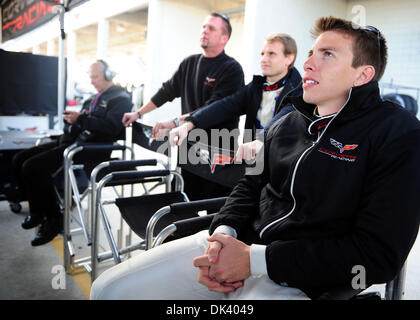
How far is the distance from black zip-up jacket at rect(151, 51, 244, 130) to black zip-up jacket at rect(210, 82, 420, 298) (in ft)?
4.13

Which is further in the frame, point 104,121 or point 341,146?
Result: point 104,121

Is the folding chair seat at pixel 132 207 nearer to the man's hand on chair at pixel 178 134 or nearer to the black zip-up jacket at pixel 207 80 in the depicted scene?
the man's hand on chair at pixel 178 134

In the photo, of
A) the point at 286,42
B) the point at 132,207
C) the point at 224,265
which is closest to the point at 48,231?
the point at 132,207

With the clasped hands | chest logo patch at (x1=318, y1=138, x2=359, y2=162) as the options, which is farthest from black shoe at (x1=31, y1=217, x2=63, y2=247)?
chest logo patch at (x1=318, y1=138, x2=359, y2=162)

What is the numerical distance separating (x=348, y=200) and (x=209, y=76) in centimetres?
170

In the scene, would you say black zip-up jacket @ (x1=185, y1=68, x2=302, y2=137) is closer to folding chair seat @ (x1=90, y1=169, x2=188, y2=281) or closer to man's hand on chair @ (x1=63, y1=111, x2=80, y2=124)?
folding chair seat @ (x1=90, y1=169, x2=188, y2=281)

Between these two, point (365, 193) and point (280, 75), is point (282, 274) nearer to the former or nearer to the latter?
point (365, 193)

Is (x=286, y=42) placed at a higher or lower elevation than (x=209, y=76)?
higher

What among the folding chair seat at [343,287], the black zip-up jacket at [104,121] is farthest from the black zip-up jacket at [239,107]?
the black zip-up jacket at [104,121]

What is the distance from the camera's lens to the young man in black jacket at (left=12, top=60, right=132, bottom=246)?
2.77 meters

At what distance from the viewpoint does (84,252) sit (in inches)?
106

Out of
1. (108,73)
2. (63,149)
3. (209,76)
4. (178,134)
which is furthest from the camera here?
(108,73)

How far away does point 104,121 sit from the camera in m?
2.96

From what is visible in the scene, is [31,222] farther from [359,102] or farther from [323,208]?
[359,102]
